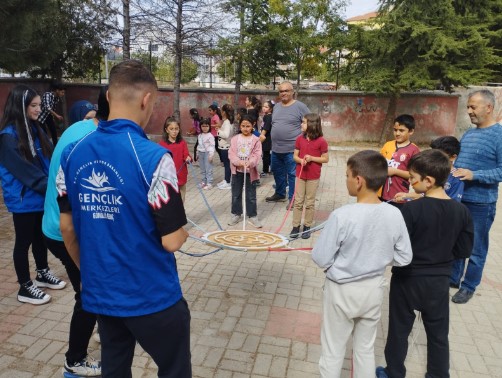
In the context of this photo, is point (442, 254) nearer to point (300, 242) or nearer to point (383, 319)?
point (383, 319)

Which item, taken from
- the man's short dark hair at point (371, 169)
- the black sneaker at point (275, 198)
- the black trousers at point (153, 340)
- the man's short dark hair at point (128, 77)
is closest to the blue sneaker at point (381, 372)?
the man's short dark hair at point (371, 169)

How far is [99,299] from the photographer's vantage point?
1.85 meters

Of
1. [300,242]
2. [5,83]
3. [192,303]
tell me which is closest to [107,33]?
[5,83]

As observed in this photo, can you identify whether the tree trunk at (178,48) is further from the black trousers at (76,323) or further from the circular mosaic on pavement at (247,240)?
the black trousers at (76,323)

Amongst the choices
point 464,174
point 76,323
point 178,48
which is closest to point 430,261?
point 464,174

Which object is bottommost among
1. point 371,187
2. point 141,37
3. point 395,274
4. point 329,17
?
point 395,274

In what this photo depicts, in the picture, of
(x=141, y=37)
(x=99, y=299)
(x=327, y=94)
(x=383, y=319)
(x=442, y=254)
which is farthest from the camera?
(x=327, y=94)

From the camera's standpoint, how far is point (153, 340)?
1.85 m

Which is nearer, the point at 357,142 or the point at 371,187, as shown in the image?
the point at 371,187

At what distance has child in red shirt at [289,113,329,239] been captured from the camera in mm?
5660

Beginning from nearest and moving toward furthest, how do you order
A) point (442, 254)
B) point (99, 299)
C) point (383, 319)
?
point (99, 299), point (442, 254), point (383, 319)

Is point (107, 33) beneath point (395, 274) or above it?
above

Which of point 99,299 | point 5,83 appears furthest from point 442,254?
point 5,83

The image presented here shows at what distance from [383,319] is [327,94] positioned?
12.3m
